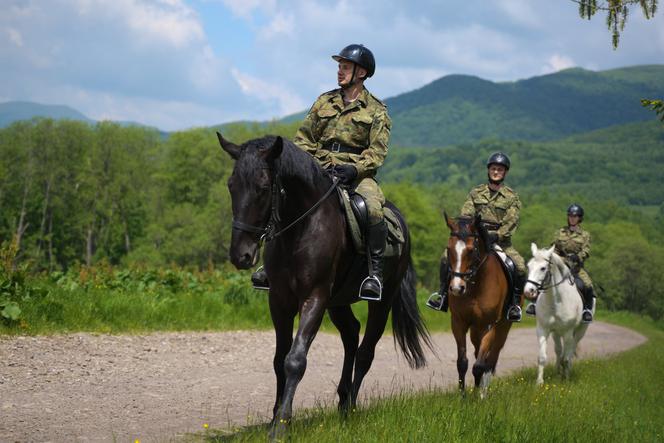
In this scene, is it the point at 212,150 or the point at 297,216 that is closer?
the point at 297,216

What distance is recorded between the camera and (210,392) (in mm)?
8672

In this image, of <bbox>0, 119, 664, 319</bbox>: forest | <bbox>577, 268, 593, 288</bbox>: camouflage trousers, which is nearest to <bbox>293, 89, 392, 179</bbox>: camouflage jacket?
<bbox>577, 268, 593, 288</bbox>: camouflage trousers

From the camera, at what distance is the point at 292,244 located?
6.10m

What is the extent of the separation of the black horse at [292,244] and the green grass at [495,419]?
357mm

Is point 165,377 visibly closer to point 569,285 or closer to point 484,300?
point 484,300

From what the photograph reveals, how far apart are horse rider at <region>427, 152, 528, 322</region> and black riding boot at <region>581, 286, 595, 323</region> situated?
4.09 m

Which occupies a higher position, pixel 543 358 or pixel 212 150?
pixel 212 150

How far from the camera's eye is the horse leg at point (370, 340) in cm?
736

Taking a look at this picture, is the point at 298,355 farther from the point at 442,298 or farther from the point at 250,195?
the point at 442,298

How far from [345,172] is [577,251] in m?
9.43

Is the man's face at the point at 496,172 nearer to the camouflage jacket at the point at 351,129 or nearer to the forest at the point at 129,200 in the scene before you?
the camouflage jacket at the point at 351,129

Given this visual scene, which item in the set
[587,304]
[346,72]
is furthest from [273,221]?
[587,304]

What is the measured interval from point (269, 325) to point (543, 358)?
6.32 m

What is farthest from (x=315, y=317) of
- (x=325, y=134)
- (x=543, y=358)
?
(x=543, y=358)
